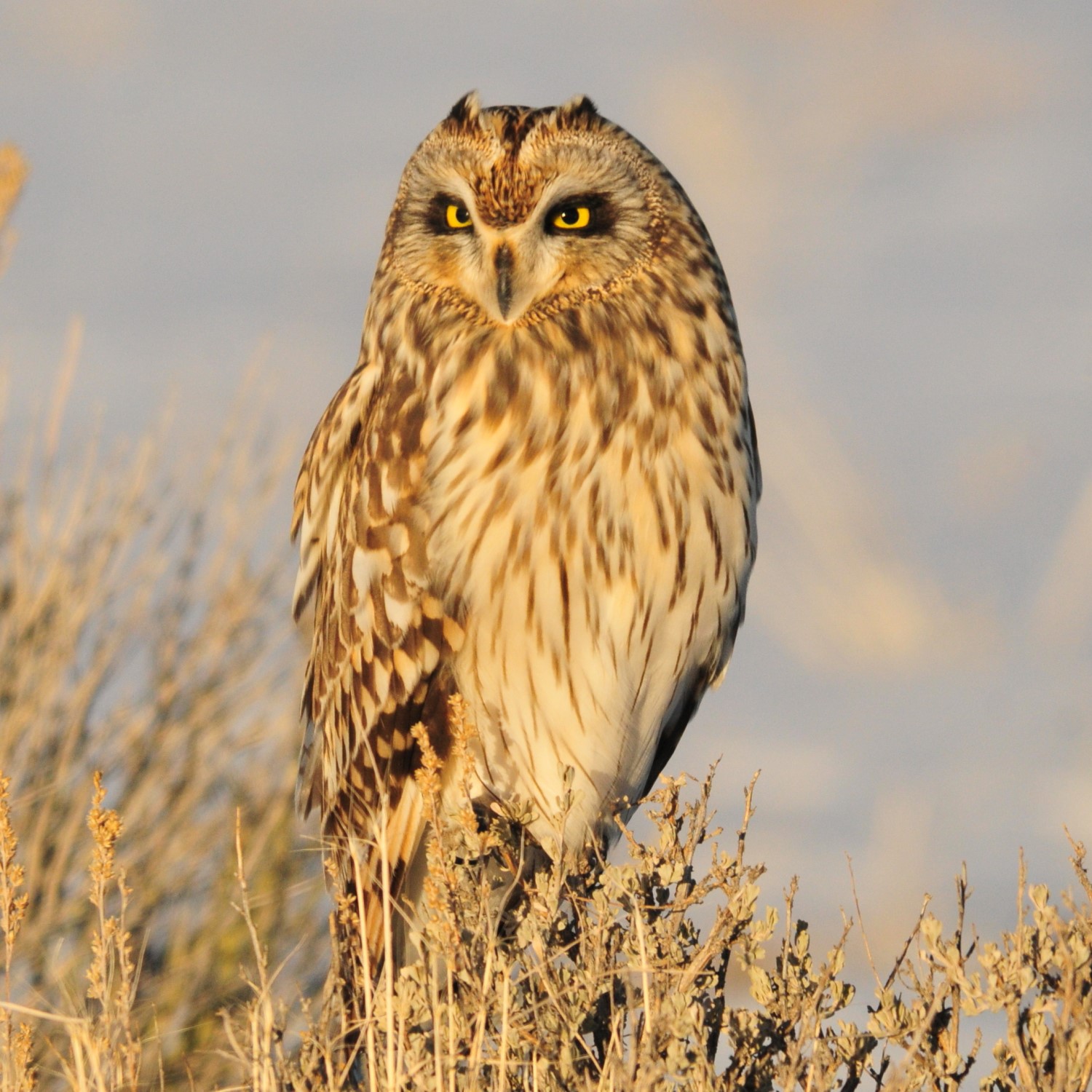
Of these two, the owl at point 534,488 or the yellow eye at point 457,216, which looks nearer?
the owl at point 534,488

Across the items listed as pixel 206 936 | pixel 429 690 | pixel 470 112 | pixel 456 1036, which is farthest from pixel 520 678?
pixel 206 936

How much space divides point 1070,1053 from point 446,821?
1408 millimetres

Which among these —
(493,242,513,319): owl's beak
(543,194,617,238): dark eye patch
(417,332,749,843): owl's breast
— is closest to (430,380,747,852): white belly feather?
(417,332,749,843): owl's breast

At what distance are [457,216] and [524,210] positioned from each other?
197 mm

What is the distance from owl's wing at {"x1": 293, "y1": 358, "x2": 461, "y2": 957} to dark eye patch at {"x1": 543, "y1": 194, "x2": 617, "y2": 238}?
0.46m

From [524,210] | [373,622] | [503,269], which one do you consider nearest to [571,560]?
[373,622]

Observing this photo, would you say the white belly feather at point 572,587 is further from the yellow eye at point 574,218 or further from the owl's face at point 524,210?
the yellow eye at point 574,218

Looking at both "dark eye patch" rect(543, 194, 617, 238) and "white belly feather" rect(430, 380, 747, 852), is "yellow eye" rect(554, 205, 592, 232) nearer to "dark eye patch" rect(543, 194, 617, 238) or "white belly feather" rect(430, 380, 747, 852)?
"dark eye patch" rect(543, 194, 617, 238)

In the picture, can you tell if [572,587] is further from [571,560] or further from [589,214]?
Result: [589,214]

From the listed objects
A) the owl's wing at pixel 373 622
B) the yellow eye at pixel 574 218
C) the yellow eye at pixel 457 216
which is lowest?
the owl's wing at pixel 373 622

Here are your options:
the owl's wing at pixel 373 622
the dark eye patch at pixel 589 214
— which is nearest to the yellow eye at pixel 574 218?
the dark eye patch at pixel 589 214

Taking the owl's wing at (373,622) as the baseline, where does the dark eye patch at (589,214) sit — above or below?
above

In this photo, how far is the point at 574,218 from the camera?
3.50 meters

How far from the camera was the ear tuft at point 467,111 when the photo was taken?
11.5 feet
